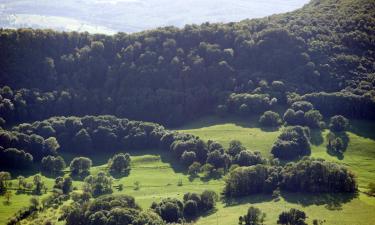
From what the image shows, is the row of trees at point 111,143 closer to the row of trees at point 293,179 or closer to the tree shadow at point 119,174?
the tree shadow at point 119,174

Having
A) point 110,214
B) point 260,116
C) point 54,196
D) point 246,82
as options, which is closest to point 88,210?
point 110,214

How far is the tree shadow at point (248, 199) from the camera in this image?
121250 millimetres

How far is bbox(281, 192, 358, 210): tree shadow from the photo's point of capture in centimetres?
11644

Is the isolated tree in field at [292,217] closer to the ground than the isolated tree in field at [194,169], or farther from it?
closer to the ground

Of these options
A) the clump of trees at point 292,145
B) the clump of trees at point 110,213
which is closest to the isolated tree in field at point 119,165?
the clump of trees at point 110,213

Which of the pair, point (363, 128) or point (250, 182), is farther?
point (363, 128)

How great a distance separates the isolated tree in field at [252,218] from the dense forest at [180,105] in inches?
452

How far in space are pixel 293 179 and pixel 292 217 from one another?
18023 millimetres

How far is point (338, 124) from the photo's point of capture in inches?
6250

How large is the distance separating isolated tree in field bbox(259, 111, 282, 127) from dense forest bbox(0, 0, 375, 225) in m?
0.29

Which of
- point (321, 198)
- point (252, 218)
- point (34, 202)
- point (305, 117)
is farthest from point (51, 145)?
point (321, 198)

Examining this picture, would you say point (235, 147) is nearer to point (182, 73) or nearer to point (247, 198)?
point (247, 198)

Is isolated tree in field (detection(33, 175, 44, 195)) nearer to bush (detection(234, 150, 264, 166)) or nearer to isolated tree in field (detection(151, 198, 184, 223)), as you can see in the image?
isolated tree in field (detection(151, 198, 184, 223))

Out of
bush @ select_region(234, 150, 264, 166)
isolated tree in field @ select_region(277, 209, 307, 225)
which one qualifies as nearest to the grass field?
isolated tree in field @ select_region(277, 209, 307, 225)
